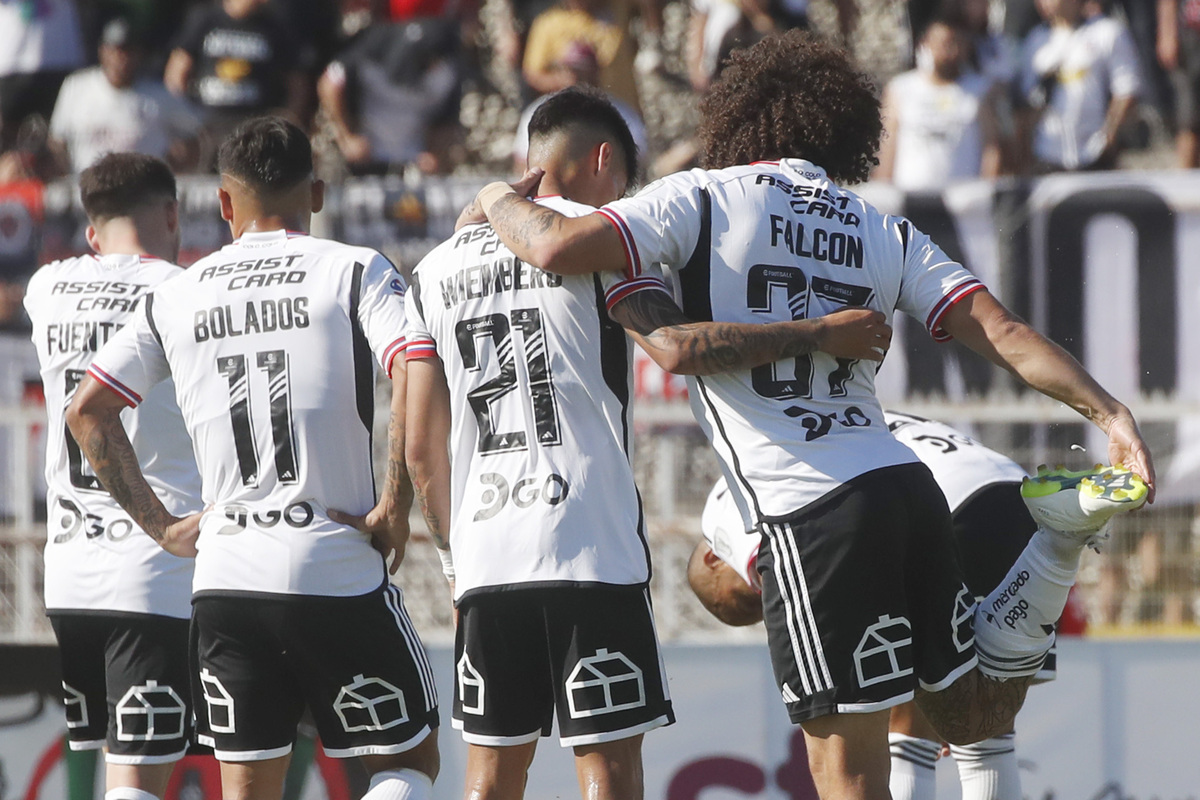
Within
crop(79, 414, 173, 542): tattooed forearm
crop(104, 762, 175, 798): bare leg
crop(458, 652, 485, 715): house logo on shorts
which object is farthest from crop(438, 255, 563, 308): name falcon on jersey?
crop(104, 762, 175, 798): bare leg

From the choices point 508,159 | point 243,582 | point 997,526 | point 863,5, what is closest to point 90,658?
point 243,582

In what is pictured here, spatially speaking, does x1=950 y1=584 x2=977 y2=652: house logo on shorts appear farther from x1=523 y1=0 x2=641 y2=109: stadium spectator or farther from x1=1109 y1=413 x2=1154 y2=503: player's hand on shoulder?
x1=523 y1=0 x2=641 y2=109: stadium spectator

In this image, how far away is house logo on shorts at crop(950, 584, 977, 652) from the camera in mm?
3590

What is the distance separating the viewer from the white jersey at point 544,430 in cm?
352

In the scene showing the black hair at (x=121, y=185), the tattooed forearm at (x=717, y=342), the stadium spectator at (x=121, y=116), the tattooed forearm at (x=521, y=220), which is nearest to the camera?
the tattooed forearm at (x=717, y=342)

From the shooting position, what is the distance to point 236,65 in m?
9.52

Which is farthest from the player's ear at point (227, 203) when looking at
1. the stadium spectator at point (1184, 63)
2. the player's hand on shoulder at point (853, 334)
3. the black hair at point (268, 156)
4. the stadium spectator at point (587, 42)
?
the stadium spectator at point (1184, 63)

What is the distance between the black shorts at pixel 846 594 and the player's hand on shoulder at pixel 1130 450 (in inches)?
18.1

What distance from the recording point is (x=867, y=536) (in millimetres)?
3402

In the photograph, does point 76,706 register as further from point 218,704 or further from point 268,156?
point 268,156

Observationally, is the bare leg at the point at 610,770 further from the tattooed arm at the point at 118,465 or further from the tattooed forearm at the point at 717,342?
the tattooed arm at the point at 118,465

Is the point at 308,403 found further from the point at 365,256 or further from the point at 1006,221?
the point at 1006,221

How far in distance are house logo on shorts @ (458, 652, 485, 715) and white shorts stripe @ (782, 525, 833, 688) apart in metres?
0.82

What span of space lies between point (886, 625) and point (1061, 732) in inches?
130
